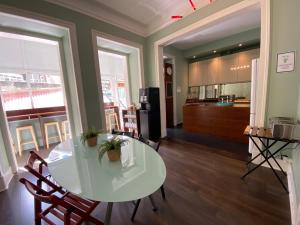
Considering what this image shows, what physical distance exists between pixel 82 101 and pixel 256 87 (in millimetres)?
3238

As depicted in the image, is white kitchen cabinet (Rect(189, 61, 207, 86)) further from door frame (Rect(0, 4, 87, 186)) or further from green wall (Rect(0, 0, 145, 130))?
door frame (Rect(0, 4, 87, 186))

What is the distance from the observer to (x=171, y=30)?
323cm

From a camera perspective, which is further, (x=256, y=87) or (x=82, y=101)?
(x=82, y=101)

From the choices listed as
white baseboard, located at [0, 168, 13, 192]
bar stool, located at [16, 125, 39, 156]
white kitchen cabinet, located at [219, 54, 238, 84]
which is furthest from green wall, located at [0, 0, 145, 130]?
white kitchen cabinet, located at [219, 54, 238, 84]

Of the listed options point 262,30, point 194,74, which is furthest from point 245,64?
point 262,30

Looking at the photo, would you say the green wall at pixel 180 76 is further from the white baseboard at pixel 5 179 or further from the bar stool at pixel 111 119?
the white baseboard at pixel 5 179

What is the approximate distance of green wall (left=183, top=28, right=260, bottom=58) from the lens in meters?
3.92

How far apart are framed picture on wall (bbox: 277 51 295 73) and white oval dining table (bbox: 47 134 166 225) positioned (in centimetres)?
225

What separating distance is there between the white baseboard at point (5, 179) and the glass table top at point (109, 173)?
1.37 m

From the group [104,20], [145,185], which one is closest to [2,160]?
[145,185]

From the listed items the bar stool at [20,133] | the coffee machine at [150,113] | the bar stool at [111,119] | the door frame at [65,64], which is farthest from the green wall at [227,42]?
the bar stool at [20,133]

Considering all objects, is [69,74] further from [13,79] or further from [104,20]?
[13,79]

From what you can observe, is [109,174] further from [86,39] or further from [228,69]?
[228,69]

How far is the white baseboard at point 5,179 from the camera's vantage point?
2.02 meters
